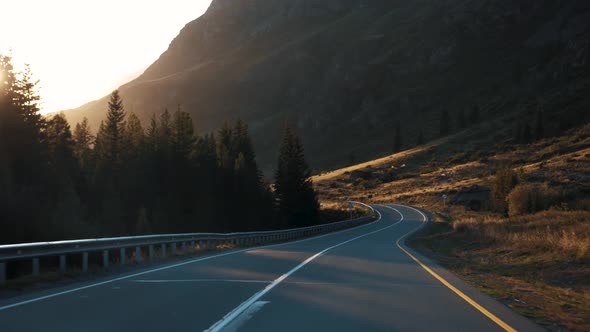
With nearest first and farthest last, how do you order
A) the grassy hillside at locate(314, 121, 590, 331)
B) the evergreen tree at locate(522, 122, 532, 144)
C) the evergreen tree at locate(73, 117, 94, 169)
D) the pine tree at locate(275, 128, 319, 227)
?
1. the grassy hillside at locate(314, 121, 590, 331)
2. the evergreen tree at locate(73, 117, 94, 169)
3. the pine tree at locate(275, 128, 319, 227)
4. the evergreen tree at locate(522, 122, 532, 144)

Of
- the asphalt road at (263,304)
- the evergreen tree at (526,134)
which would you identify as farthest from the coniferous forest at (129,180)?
the evergreen tree at (526,134)

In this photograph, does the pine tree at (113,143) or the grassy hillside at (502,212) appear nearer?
the grassy hillside at (502,212)

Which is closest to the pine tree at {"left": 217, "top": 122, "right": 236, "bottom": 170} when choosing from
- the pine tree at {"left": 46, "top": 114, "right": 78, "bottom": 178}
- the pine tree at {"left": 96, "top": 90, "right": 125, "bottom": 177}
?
the pine tree at {"left": 96, "top": 90, "right": 125, "bottom": 177}

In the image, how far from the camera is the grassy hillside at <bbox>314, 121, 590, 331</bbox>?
1282 centimetres

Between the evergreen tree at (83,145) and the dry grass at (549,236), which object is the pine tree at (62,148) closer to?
the evergreen tree at (83,145)

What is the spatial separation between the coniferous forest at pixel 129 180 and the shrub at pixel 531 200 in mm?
29282

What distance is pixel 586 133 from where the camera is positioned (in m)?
119

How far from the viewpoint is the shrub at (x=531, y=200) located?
3962 centimetres

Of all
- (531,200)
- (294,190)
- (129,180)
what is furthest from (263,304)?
(294,190)

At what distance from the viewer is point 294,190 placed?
71.8 metres

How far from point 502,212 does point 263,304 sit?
54.1 meters

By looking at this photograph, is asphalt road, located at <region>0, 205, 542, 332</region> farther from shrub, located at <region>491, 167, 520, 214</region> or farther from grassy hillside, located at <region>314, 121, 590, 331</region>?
shrub, located at <region>491, 167, 520, 214</region>

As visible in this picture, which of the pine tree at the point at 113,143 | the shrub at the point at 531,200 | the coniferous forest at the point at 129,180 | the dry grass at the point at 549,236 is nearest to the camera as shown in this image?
the dry grass at the point at 549,236

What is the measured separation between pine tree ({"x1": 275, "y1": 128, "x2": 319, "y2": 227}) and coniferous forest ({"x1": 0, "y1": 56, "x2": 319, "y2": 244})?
5.1 inches
